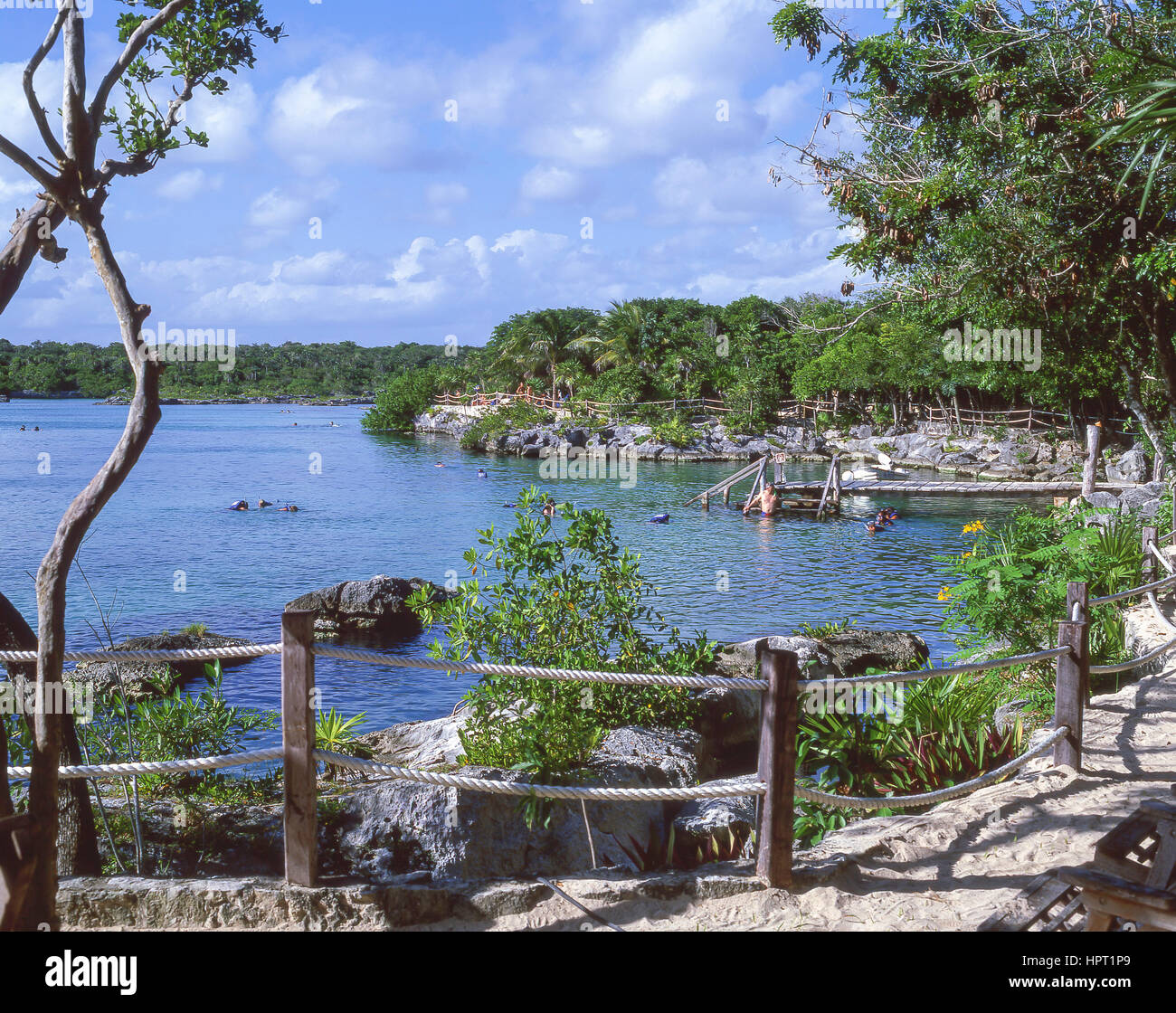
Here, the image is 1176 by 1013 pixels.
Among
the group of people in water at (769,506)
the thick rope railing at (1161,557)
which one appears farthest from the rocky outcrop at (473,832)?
the group of people in water at (769,506)

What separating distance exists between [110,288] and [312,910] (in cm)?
247

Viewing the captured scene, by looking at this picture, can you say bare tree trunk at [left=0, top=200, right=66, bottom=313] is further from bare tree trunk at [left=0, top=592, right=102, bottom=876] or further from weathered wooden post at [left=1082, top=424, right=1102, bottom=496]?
weathered wooden post at [left=1082, top=424, right=1102, bottom=496]

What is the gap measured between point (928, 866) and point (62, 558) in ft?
12.4

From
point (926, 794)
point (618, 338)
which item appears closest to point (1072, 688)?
point (926, 794)

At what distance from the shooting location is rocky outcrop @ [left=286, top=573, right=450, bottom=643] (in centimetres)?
1625

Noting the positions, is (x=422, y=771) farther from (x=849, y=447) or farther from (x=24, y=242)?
(x=849, y=447)

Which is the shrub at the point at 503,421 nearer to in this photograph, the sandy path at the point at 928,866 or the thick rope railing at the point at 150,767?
the sandy path at the point at 928,866

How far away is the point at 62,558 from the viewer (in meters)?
3.30

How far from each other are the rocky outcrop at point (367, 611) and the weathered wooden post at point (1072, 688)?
1170cm

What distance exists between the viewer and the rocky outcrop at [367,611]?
1625 cm

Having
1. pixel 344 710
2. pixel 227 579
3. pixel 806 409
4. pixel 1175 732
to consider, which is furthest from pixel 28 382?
pixel 1175 732

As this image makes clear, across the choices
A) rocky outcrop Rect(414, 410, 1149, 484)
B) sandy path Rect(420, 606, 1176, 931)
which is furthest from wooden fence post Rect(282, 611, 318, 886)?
rocky outcrop Rect(414, 410, 1149, 484)

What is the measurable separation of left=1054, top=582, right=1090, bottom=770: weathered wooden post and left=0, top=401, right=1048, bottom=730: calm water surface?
5.59m
